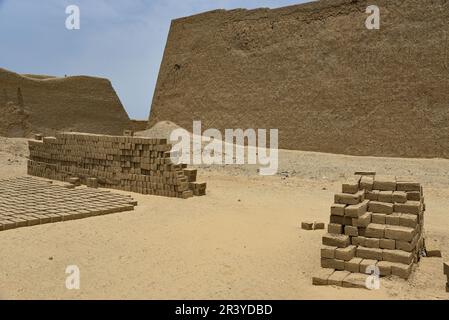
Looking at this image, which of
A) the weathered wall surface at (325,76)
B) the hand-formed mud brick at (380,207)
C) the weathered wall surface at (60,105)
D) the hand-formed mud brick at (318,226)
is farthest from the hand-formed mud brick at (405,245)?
the weathered wall surface at (60,105)

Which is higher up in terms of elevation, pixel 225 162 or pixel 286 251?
A: pixel 225 162

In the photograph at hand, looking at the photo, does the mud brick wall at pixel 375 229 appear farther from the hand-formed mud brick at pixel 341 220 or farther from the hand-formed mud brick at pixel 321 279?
the hand-formed mud brick at pixel 321 279

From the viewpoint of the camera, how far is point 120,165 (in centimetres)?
1218

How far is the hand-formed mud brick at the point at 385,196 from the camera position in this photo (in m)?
5.89

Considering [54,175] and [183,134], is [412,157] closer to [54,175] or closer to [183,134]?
[183,134]

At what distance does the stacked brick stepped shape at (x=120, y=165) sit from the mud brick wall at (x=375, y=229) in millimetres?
5801

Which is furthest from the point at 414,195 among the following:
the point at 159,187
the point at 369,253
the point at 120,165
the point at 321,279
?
the point at 120,165

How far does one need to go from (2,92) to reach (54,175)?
11152 millimetres

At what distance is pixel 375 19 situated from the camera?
1684 centimetres

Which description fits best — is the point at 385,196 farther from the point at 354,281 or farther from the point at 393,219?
the point at 354,281

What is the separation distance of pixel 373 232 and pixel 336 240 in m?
0.46

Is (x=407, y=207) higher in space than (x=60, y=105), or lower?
lower
